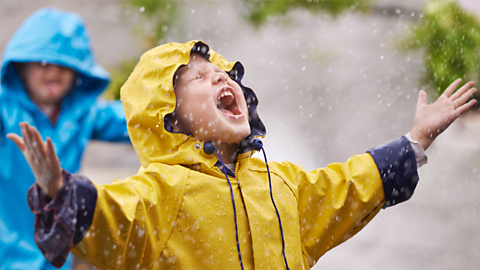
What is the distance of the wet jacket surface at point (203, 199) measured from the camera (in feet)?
4.56

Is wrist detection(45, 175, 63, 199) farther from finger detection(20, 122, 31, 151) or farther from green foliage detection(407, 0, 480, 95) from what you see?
green foliage detection(407, 0, 480, 95)

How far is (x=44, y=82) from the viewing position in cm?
323

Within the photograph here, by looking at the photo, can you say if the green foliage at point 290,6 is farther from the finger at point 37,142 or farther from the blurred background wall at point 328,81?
the finger at point 37,142

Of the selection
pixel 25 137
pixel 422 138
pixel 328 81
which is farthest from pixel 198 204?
pixel 328 81

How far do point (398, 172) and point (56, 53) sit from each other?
251cm

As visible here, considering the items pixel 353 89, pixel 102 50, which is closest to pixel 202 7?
pixel 102 50

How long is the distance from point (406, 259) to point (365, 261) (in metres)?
0.54

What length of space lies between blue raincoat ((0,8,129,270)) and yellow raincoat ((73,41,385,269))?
1.48 meters

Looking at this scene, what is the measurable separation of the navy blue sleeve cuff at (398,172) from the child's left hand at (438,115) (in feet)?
0.29

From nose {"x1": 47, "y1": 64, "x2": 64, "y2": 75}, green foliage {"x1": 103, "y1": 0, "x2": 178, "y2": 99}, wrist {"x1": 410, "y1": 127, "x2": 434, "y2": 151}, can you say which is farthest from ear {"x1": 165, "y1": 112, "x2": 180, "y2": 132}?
green foliage {"x1": 103, "y1": 0, "x2": 178, "y2": 99}

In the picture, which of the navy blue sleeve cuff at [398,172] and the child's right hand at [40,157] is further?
the navy blue sleeve cuff at [398,172]

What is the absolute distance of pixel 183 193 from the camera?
1554 millimetres

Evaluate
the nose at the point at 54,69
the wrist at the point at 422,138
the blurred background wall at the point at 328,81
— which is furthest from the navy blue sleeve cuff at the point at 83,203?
the blurred background wall at the point at 328,81

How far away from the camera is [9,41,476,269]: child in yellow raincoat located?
1.29 m
